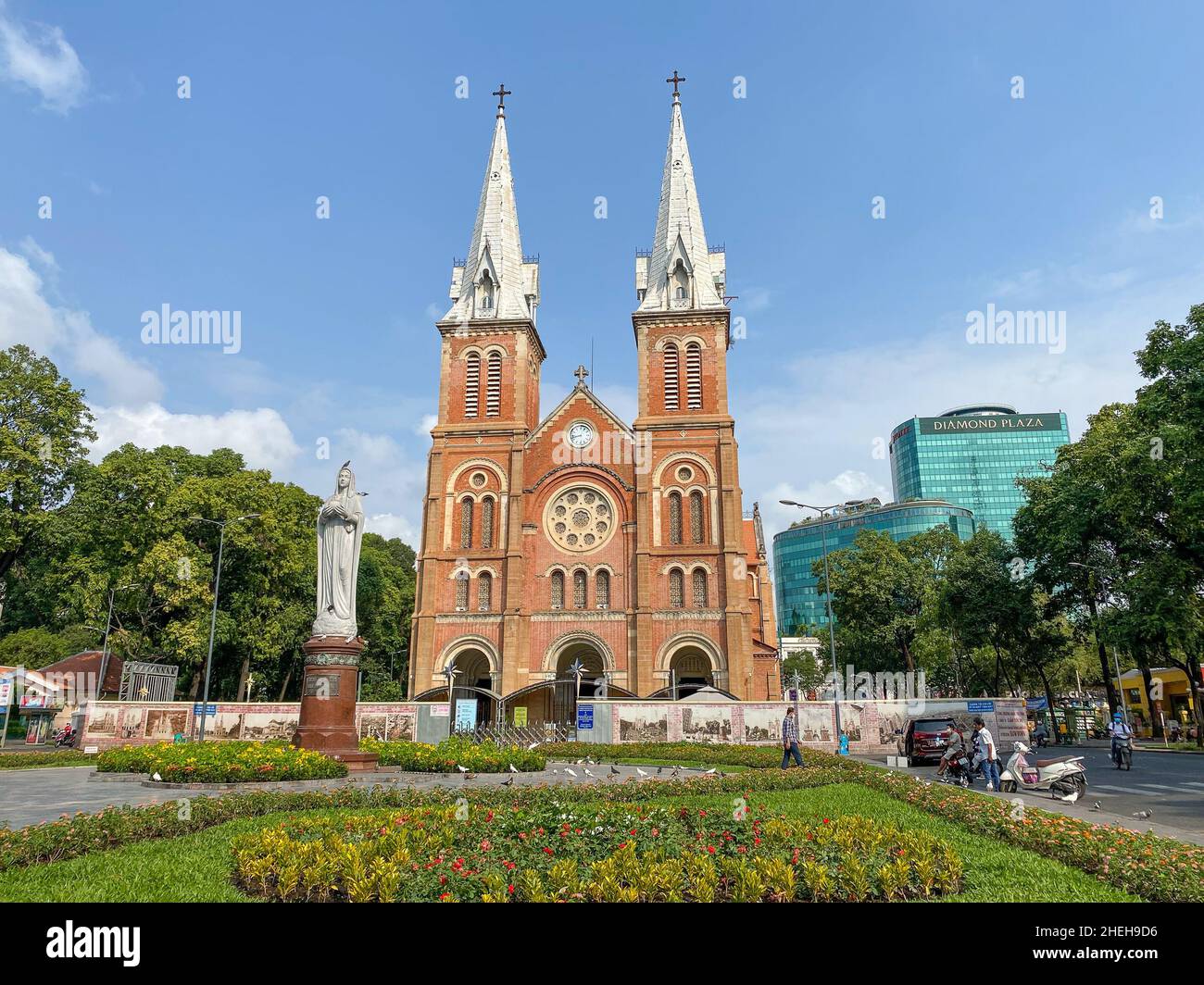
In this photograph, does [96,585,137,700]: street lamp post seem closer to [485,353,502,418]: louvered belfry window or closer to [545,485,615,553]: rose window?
[485,353,502,418]: louvered belfry window

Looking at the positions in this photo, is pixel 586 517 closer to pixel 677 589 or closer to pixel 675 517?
pixel 675 517

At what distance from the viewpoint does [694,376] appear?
140 ft

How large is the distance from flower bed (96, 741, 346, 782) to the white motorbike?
1296 centimetres

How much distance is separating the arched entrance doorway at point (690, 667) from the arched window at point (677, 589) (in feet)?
7.03

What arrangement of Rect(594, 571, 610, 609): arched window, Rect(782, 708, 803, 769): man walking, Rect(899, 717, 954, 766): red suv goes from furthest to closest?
Rect(594, 571, 610, 609): arched window, Rect(899, 717, 954, 766): red suv, Rect(782, 708, 803, 769): man walking

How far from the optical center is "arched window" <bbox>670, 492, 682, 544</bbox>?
1567 inches

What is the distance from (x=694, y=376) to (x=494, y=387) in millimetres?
11090

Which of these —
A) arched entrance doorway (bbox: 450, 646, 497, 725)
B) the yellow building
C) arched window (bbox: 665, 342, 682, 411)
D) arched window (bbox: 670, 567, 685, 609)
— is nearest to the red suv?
arched window (bbox: 670, 567, 685, 609)

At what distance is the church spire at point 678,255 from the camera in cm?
4412

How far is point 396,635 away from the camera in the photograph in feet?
170

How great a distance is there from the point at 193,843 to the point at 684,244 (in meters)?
41.6

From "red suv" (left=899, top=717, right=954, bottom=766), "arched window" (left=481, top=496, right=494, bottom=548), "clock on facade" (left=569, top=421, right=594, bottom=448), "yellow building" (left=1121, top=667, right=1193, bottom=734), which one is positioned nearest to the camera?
"red suv" (left=899, top=717, right=954, bottom=766)
